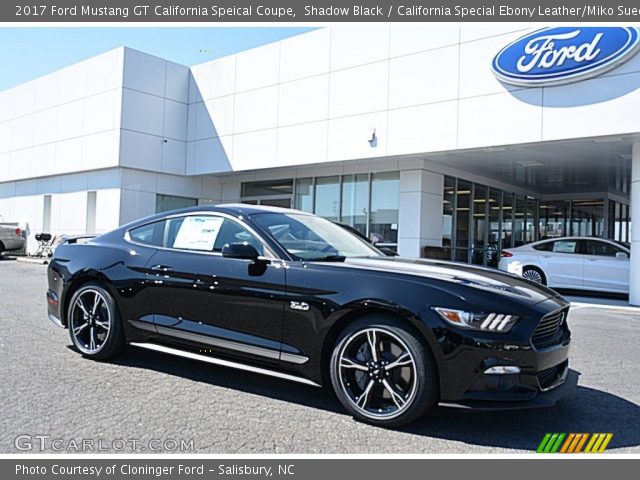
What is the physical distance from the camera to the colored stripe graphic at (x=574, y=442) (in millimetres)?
3316

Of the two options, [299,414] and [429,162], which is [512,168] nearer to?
[429,162]

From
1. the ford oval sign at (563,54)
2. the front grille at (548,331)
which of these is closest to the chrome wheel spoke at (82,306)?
the front grille at (548,331)

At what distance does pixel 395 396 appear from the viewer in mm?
3559

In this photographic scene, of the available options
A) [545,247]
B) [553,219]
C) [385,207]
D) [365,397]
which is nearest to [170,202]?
[385,207]

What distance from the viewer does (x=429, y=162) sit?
14.7 metres

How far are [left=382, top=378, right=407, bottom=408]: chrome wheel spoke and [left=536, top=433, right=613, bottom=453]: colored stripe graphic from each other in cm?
86

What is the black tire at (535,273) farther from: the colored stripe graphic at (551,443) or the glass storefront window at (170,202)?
the glass storefront window at (170,202)

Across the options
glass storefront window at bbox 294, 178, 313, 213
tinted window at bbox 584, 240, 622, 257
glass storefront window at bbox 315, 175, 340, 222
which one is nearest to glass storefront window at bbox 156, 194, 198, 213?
glass storefront window at bbox 294, 178, 313, 213

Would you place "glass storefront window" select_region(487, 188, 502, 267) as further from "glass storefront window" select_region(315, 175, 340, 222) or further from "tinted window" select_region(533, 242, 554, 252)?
"glass storefront window" select_region(315, 175, 340, 222)


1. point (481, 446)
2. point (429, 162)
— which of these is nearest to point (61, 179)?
point (429, 162)

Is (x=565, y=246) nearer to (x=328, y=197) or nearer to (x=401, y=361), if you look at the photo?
(x=328, y=197)

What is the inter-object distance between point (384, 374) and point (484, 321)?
0.75 meters

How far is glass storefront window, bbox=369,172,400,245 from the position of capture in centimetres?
1543
